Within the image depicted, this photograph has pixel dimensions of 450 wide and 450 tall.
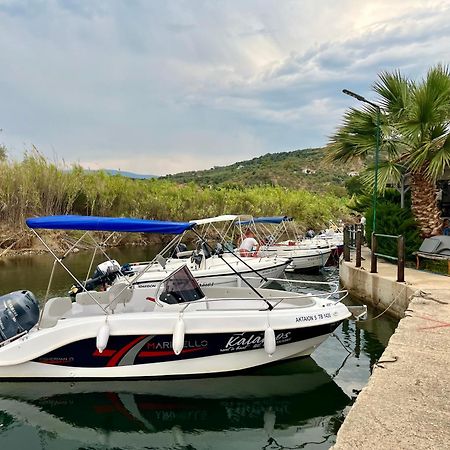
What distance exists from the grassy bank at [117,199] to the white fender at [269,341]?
24.2 meters

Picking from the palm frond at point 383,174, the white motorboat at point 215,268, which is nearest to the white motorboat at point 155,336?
the white motorboat at point 215,268

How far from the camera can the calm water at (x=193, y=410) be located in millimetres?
5875

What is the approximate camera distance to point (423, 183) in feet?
43.0

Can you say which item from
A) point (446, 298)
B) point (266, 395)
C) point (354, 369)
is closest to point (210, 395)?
point (266, 395)

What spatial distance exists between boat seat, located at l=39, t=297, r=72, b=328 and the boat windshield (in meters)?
1.87

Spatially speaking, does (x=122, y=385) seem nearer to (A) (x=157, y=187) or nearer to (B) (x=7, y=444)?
(B) (x=7, y=444)

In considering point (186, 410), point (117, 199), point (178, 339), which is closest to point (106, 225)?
point (178, 339)

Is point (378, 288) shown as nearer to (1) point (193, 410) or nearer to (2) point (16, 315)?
(1) point (193, 410)

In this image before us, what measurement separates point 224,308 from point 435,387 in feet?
12.2

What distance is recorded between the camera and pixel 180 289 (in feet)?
25.3

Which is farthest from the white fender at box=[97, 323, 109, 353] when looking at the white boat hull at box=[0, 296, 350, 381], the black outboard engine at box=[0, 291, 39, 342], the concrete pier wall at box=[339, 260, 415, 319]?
the concrete pier wall at box=[339, 260, 415, 319]

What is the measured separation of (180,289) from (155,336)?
3.12 feet

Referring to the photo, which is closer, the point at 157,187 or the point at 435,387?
the point at 435,387

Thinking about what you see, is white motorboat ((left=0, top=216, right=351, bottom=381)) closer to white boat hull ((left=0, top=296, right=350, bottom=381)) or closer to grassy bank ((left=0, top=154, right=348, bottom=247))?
white boat hull ((left=0, top=296, right=350, bottom=381))
